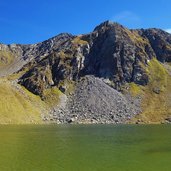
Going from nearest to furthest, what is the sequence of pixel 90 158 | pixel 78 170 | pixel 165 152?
pixel 78 170, pixel 90 158, pixel 165 152

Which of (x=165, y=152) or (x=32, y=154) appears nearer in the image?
(x=32, y=154)

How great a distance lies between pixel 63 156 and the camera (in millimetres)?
65688

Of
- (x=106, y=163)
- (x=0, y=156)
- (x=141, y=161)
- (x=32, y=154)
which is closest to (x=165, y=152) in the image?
(x=141, y=161)

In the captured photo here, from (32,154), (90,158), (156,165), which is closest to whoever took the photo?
(156,165)

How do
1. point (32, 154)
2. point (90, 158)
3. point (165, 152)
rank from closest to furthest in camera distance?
point (90, 158)
point (32, 154)
point (165, 152)

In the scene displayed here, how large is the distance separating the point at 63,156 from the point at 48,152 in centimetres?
704

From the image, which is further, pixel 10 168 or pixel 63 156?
pixel 63 156

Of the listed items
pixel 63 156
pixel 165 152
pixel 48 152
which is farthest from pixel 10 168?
pixel 165 152

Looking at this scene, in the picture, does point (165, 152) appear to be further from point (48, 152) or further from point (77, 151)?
point (48, 152)

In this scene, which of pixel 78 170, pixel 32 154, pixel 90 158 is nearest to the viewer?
pixel 78 170

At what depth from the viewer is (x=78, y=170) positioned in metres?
52.0

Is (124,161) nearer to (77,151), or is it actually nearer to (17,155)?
(77,151)

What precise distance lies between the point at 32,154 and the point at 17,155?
316 centimetres

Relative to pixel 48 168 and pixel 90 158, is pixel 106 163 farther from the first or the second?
pixel 48 168
